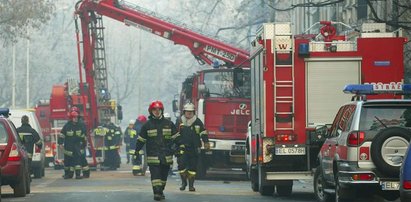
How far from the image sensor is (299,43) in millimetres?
20188

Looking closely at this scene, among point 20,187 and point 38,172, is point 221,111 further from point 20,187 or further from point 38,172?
point 20,187

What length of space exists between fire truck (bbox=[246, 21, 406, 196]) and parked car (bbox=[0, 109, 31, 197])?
4239mm

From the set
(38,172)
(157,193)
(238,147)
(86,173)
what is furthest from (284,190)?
(38,172)

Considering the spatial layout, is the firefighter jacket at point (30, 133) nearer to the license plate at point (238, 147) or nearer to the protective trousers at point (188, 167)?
the license plate at point (238, 147)

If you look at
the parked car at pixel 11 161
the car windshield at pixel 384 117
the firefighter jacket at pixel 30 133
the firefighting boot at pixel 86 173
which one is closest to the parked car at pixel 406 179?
the car windshield at pixel 384 117

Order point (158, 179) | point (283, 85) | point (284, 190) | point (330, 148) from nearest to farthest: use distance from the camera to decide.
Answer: point (330, 148) → point (158, 179) → point (283, 85) → point (284, 190)

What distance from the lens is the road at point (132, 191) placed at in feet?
66.7

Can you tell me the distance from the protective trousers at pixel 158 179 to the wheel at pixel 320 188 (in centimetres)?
253

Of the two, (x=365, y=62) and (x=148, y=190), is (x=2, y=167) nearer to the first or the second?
(x=148, y=190)

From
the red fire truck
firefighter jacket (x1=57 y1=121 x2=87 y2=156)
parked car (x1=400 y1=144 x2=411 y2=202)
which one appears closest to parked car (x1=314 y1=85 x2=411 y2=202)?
parked car (x1=400 y1=144 x2=411 y2=202)

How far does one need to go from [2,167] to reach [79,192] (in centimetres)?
205

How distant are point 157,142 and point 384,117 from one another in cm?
514

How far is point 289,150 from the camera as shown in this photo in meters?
20.0

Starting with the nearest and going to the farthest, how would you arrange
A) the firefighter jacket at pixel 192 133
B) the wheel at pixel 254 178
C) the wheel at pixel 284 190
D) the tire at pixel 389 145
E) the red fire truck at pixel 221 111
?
the tire at pixel 389 145
the wheel at pixel 284 190
the wheel at pixel 254 178
the firefighter jacket at pixel 192 133
the red fire truck at pixel 221 111
